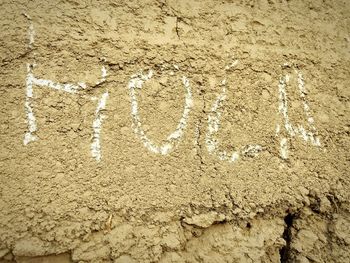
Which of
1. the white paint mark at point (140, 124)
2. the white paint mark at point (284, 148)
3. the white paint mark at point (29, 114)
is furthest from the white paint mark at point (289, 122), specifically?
the white paint mark at point (29, 114)

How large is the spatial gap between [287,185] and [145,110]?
55 cm

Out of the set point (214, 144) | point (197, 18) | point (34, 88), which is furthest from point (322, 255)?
point (34, 88)

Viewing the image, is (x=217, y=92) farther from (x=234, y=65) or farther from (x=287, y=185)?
(x=287, y=185)

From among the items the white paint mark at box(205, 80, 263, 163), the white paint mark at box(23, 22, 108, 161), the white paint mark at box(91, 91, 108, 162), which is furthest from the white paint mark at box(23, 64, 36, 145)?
the white paint mark at box(205, 80, 263, 163)

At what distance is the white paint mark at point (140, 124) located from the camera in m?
0.94

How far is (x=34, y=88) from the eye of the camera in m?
0.87

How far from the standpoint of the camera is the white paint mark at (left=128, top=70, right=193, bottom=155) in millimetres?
943

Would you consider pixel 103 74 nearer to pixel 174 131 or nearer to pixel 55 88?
pixel 55 88

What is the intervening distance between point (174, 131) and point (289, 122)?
0.41 meters

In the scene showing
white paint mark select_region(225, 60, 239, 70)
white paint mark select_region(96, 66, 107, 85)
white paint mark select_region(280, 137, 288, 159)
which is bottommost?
white paint mark select_region(280, 137, 288, 159)

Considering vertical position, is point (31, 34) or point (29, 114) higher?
point (31, 34)

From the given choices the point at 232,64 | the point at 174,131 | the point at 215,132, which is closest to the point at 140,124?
the point at 174,131

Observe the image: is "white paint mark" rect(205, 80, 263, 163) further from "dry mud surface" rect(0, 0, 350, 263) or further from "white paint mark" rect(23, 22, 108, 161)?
"white paint mark" rect(23, 22, 108, 161)

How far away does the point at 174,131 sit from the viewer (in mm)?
974
